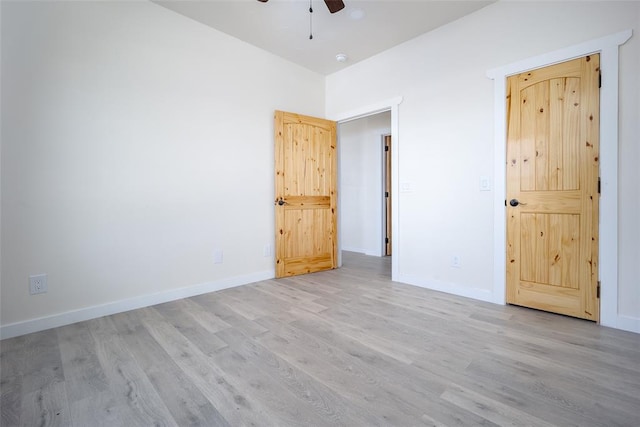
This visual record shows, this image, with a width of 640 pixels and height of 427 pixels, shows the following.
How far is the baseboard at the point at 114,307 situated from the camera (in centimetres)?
203

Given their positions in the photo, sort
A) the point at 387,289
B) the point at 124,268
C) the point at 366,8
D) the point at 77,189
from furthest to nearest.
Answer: the point at 387,289
the point at 366,8
the point at 124,268
the point at 77,189

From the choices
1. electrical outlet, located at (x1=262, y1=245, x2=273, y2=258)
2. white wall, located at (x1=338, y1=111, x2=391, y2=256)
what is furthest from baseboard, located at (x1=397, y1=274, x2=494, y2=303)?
white wall, located at (x1=338, y1=111, x2=391, y2=256)

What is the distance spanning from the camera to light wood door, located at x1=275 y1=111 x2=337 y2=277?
3.51 meters

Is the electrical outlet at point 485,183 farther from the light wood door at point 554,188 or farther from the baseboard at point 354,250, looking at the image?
the baseboard at point 354,250

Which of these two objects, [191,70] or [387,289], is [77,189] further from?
[387,289]

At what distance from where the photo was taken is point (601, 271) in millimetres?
2104

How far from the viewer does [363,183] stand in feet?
17.8

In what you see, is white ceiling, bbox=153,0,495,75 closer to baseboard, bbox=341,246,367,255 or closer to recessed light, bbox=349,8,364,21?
recessed light, bbox=349,8,364,21

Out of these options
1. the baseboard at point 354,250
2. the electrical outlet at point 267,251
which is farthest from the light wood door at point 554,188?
the baseboard at point 354,250

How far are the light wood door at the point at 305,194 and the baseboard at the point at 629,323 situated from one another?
110 inches

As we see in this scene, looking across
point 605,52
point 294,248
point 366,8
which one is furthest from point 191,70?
point 605,52

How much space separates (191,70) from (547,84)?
3211 mm

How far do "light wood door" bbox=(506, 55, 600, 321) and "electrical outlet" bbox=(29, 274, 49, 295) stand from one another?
12.4 ft

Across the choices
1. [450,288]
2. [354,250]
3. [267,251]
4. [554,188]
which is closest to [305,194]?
[267,251]
